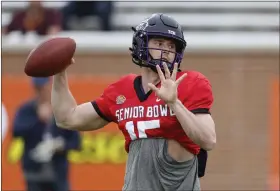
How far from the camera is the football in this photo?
4492 mm

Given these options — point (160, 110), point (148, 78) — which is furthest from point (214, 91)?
point (160, 110)

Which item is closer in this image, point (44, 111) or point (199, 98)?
point (199, 98)

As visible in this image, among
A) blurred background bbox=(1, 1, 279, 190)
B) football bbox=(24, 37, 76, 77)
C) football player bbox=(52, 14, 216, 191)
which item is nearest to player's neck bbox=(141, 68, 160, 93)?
football player bbox=(52, 14, 216, 191)

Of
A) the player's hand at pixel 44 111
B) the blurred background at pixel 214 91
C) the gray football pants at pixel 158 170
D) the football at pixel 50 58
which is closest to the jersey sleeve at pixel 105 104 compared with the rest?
the football at pixel 50 58

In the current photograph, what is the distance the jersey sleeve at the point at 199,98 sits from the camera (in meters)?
4.11

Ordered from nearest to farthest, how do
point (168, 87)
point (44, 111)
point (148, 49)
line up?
point (168, 87)
point (148, 49)
point (44, 111)

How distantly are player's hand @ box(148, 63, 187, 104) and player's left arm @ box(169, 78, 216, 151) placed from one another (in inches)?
1.3

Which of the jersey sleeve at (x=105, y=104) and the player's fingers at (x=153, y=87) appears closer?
the player's fingers at (x=153, y=87)

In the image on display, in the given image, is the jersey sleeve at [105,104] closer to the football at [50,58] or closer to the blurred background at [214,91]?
the football at [50,58]

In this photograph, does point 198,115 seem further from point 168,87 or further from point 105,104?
point 105,104

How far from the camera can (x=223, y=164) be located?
28.5ft

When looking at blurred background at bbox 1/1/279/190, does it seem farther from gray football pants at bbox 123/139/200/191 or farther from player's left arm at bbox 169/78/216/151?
player's left arm at bbox 169/78/216/151

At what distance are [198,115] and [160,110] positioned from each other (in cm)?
19

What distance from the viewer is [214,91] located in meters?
8.81
